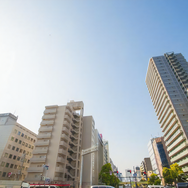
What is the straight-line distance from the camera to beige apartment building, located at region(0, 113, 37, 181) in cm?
4625

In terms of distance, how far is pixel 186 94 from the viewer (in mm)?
61375

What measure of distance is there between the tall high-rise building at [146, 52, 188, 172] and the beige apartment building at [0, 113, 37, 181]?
58015 mm

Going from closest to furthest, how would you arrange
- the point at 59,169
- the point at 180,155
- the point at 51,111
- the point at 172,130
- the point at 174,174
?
the point at 174,174 < the point at 59,169 < the point at 180,155 < the point at 51,111 < the point at 172,130

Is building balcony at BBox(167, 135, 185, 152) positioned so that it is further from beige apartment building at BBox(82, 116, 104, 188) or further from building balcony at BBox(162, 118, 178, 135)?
beige apartment building at BBox(82, 116, 104, 188)

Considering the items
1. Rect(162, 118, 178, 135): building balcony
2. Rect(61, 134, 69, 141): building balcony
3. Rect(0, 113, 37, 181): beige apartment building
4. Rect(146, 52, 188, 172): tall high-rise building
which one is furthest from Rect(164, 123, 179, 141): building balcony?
Rect(0, 113, 37, 181): beige apartment building

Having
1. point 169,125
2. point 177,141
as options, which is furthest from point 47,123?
point 169,125

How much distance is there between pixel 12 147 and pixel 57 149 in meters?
17.5

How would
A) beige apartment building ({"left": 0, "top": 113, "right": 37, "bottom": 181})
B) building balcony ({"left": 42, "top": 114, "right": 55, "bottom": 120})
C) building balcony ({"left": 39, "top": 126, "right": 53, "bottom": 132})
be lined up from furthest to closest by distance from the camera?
building balcony ({"left": 42, "top": 114, "right": 55, "bottom": 120})
building balcony ({"left": 39, "top": 126, "right": 53, "bottom": 132})
beige apartment building ({"left": 0, "top": 113, "right": 37, "bottom": 181})

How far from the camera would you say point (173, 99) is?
60531mm

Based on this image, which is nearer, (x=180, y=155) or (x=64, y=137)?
(x=64, y=137)

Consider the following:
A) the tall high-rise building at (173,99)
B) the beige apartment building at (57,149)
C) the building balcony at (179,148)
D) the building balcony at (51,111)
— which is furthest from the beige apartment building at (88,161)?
the tall high-rise building at (173,99)

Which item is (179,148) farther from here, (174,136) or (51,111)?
(51,111)

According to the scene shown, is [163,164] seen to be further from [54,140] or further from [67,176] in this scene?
[54,140]

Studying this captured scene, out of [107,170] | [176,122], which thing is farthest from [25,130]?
[176,122]
